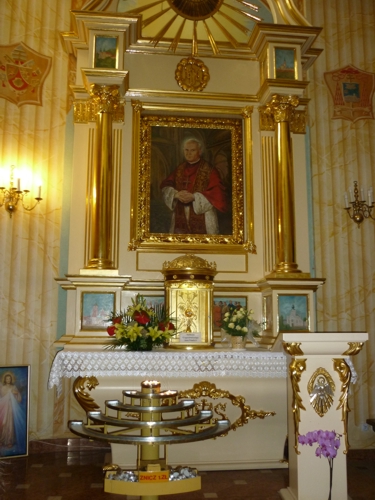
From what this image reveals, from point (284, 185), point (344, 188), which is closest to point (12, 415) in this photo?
point (284, 185)

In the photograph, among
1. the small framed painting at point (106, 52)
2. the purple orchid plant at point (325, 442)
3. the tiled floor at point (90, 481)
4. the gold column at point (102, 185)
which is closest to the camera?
the purple orchid plant at point (325, 442)

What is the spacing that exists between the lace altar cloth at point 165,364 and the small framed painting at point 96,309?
806 mm

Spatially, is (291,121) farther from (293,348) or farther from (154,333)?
(293,348)

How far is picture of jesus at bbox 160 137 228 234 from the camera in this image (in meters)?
5.93

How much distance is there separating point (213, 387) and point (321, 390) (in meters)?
1.16

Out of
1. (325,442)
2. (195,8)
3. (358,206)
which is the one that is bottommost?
(325,442)

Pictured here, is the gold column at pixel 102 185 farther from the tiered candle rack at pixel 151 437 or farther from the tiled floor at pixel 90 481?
the tiered candle rack at pixel 151 437

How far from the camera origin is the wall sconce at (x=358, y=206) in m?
→ 6.20

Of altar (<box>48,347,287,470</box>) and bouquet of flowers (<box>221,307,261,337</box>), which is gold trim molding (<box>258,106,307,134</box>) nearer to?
bouquet of flowers (<box>221,307,261,337</box>)

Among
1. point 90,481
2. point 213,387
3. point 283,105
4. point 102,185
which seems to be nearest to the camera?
point 90,481

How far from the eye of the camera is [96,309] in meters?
5.33

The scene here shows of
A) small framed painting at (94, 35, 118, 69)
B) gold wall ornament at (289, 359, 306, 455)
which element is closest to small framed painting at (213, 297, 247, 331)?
gold wall ornament at (289, 359, 306, 455)

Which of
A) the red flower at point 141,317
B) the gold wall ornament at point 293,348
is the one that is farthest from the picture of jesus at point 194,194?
the gold wall ornament at point 293,348

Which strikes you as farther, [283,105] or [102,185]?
[283,105]
